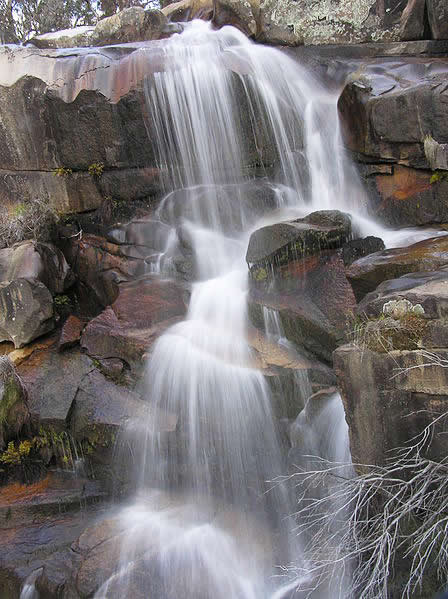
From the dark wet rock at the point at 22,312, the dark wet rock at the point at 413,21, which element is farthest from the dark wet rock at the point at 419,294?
the dark wet rock at the point at 413,21

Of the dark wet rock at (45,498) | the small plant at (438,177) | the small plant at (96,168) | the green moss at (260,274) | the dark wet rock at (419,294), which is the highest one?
the small plant at (96,168)

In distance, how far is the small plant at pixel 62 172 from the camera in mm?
8828

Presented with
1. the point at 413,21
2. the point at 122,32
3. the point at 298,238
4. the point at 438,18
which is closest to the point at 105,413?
the point at 298,238

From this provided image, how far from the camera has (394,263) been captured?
5438mm

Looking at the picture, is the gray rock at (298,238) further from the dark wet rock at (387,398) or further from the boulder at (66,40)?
the boulder at (66,40)

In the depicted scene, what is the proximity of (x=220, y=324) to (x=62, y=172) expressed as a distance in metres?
4.05

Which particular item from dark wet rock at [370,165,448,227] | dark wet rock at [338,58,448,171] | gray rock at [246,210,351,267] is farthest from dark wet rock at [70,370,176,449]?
dark wet rock at [338,58,448,171]

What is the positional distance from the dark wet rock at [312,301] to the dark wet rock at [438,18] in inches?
201

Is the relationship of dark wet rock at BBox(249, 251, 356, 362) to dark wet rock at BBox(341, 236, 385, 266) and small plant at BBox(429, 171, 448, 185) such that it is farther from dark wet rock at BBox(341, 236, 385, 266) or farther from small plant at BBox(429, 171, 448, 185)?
small plant at BBox(429, 171, 448, 185)

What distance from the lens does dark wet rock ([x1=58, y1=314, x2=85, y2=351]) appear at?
6895mm

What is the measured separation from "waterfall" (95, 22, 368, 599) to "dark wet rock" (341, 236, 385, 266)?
1.13 meters

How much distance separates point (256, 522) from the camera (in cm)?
505

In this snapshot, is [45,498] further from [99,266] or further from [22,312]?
[99,266]

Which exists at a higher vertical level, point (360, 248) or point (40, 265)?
point (40, 265)
